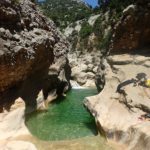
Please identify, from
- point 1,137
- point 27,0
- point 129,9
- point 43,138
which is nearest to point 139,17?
point 129,9

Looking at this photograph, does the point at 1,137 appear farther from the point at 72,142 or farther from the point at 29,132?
the point at 72,142

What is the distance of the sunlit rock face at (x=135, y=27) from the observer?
94.1ft

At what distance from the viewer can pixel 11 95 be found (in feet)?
78.0

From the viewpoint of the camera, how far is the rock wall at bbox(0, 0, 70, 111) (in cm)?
2206

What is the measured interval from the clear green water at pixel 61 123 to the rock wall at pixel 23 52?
85.7 inches

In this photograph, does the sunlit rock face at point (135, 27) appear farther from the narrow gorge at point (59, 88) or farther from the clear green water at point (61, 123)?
the clear green water at point (61, 123)

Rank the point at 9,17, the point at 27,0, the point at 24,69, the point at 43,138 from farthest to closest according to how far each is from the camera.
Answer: the point at 27,0 < the point at 24,69 < the point at 9,17 < the point at 43,138

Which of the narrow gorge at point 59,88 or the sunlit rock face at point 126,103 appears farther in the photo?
the narrow gorge at point 59,88

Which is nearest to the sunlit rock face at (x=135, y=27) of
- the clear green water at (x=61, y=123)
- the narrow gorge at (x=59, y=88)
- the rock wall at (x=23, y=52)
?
the narrow gorge at (x=59, y=88)

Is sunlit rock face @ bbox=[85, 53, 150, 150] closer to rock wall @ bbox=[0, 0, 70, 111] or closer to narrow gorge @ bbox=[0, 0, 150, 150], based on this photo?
narrow gorge @ bbox=[0, 0, 150, 150]

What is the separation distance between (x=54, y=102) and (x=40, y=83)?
13.3ft

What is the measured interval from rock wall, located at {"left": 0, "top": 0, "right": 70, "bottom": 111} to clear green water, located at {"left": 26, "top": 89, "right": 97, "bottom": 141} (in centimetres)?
218

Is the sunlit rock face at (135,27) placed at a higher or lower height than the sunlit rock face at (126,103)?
higher

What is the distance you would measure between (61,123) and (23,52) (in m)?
6.10
